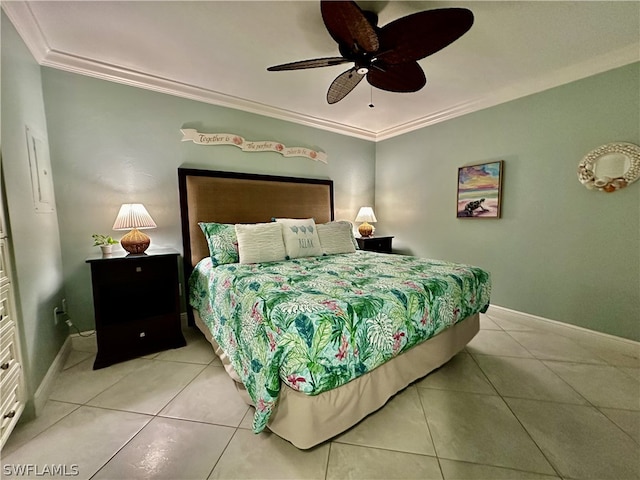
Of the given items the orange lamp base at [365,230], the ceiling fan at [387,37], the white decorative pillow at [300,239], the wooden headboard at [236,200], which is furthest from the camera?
the orange lamp base at [365,230]

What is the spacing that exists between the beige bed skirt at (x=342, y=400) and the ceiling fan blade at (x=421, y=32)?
1866 millimetres

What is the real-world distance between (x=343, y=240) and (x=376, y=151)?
214cm

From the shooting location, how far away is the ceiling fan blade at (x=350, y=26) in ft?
4.18

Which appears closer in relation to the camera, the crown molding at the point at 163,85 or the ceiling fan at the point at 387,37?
the ceiling fan at the point at 387,37

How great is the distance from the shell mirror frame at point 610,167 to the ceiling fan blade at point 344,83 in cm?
219

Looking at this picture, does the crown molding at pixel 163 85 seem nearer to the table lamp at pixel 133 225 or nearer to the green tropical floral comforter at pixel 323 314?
the table lamp at pixel 133 225

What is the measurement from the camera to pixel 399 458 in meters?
1.27

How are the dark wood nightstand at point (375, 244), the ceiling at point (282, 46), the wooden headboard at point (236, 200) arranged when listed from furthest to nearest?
1. the dark wood nightstand at point (375, 244)
2. the wooden headboard at point (236, 200)
3. the ceiling at point (282, 46)

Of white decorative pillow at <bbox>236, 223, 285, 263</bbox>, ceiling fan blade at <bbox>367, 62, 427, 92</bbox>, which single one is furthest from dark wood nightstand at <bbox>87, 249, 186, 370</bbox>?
ceiling fan blade at <bbox>367, 62, 427, 92</bbox>

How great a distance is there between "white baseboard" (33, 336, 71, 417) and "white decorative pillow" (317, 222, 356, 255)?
2.28m

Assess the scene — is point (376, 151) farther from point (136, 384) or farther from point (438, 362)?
Answer: point (136, 384)

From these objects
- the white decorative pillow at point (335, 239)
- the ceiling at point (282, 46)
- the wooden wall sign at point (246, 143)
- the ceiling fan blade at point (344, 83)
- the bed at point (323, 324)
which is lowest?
the bed at point (323, 324)

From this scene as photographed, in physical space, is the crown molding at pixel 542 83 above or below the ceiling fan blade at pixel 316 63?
above

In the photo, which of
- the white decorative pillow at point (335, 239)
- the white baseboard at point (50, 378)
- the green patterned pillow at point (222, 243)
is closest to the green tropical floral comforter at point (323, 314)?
the green patterned pillow at point (222, 243)
